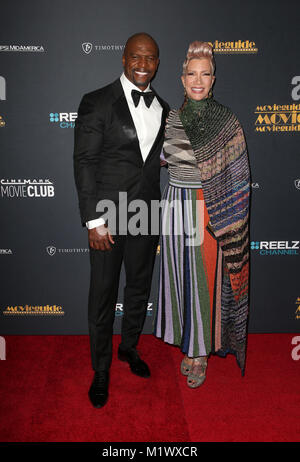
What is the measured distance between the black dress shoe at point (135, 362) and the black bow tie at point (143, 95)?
63.6 inches

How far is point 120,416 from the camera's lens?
226 cm

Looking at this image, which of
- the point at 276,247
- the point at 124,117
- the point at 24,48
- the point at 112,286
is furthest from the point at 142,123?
the point at 276,247

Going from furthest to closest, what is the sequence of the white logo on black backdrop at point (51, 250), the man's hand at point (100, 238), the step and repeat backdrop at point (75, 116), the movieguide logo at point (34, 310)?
the movieguide logo at point (34, 310)
the white logo on black backdrop at point (51, 250)
the step and repeat backdrop at point (75, 116)
the man's hand at point (100, 238)

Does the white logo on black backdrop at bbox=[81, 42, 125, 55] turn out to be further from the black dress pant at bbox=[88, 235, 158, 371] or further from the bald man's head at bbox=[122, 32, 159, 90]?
the black dress pant at bbox=[88, 235, 158, 371]

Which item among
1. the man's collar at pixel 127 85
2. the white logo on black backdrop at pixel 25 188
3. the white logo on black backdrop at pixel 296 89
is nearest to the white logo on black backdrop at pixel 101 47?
the man's collar at pixel 127 85

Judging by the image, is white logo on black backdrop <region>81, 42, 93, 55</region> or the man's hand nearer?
the man's hand

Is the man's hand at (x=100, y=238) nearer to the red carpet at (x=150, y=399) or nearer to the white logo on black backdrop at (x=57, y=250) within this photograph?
the white logo on black backdrop at (x=57, y=250)

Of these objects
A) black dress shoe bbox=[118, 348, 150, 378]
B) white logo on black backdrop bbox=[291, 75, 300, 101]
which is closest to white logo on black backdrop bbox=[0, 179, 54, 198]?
black dress shoe bbox=[118, 348, 150, 378]

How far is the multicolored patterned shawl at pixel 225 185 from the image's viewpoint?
2148 millimetres

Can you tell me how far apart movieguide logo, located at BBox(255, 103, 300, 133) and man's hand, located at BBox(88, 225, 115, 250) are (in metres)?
1.34

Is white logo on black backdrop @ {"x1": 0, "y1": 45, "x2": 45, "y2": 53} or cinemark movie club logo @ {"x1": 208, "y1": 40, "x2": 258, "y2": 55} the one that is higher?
cinemark movie club logo @ {"x1": 208, "y1": 40, "x2": 258, "y2": 55}

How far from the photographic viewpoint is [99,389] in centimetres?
241

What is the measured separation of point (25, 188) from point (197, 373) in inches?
68.2

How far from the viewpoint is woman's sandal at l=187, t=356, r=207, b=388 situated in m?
2.53
